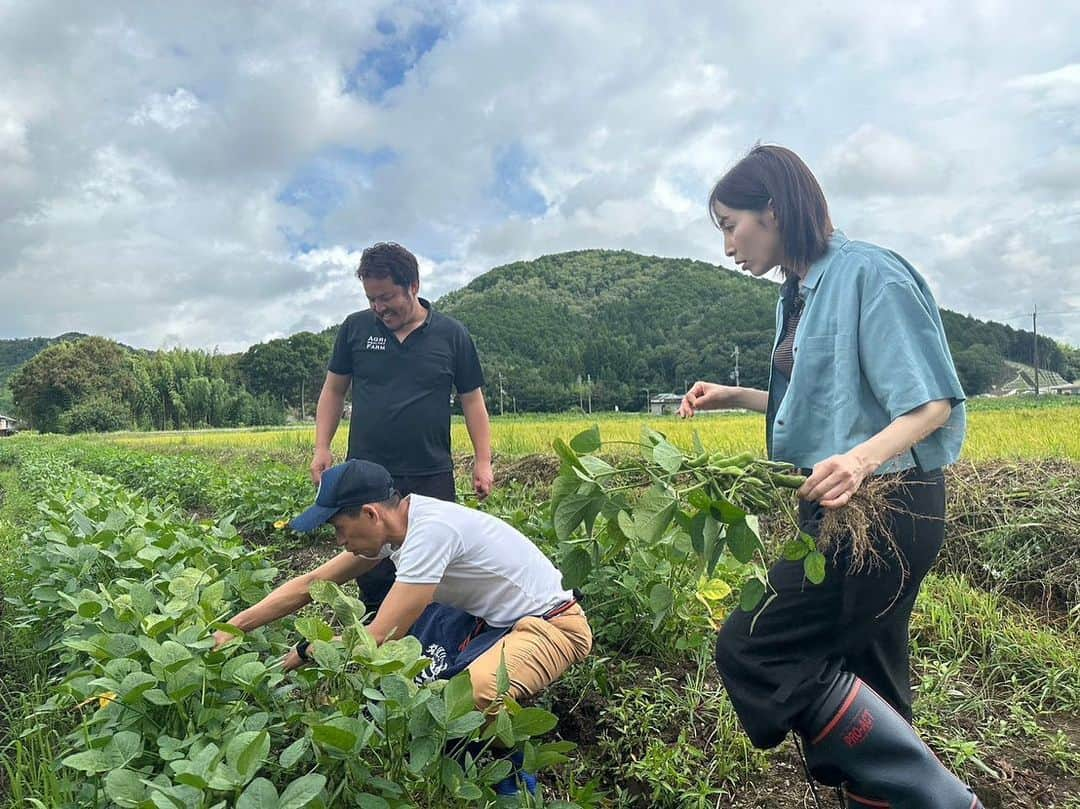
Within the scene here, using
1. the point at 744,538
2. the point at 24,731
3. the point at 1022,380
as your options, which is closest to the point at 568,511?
the point at 744,538

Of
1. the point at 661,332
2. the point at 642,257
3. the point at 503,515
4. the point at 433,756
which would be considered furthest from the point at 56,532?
the point at 642,257

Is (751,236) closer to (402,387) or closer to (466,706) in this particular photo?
(466,706)

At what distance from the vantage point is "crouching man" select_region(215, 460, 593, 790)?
2045mm

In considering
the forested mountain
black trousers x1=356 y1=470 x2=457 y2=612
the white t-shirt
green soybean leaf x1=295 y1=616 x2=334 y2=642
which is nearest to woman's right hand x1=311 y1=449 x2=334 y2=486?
black trousers x1=356 y1=470 x2=457 y2=612

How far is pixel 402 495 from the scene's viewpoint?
10.3ft

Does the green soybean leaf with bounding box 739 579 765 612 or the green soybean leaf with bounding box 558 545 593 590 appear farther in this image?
the green soybean leaf with bounding box 558 545 593 590

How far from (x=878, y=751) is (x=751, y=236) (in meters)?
1.14

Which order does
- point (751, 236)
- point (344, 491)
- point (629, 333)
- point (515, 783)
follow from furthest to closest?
point (629, 333) → point (344, 491) → point (515, 783) → point (751, 236)

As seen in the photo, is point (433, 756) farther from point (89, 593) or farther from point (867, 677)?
point (89, 593)

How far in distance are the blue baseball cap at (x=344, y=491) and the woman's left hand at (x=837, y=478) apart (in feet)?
4.21

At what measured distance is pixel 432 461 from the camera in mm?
3186

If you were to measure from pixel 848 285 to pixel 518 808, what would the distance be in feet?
4.52

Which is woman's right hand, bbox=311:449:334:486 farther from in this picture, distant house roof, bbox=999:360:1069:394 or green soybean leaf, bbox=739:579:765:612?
distant house roof, bbox=999:360:1069:394

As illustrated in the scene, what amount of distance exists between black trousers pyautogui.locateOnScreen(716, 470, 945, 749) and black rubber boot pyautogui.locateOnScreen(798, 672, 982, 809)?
46mm
